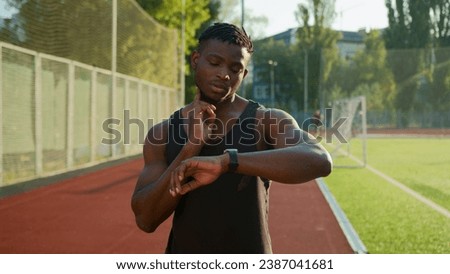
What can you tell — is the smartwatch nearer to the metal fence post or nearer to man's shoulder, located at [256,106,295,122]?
man's shoulder, located at [256,106,295,122]

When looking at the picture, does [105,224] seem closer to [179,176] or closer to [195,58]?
[195,58]

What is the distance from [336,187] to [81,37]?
7.40 meters

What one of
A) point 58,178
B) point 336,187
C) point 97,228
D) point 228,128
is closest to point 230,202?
point 228,128

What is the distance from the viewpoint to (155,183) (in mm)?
1950

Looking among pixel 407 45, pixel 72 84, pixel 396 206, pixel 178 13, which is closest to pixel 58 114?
pixel 72 84

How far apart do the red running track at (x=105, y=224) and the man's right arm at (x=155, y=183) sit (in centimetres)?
445

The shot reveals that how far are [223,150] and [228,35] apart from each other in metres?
0.35

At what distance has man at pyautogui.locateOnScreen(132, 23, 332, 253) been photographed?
6.10 feet

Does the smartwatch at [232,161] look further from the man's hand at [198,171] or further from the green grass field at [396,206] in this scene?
the green grass field at [396,206]

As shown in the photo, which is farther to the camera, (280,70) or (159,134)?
(280,70)

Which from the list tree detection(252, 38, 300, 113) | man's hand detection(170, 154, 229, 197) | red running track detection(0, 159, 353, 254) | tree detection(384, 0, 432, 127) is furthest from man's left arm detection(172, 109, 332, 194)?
tree detection(252, 38, 300, 113)

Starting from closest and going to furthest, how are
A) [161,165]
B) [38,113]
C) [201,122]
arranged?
[201,122] → [161,165] → [38,113]

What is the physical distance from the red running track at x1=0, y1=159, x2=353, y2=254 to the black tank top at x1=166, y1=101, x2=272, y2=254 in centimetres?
446

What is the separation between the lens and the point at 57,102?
1388 centimetres
